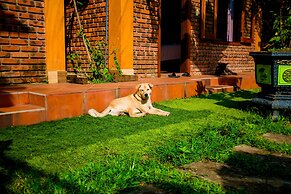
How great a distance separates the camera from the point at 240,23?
11.2m

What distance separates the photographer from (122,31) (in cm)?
691

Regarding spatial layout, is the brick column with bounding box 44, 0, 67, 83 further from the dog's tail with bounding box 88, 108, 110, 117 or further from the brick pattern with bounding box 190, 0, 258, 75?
the brick pattern with bounding box 190, 0, 258, 75

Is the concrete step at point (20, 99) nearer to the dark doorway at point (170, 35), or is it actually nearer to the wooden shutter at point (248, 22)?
the dark doorway at point (170, 35)

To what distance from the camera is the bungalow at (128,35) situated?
5.54m

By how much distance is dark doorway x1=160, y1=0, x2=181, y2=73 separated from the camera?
11.1m

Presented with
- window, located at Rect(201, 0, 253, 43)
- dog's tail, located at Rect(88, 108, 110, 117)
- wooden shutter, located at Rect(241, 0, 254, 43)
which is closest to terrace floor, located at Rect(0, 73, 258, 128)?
dog's tail, located at Rect(88, 108, 110, 117)

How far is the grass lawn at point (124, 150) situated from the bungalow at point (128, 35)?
2.19 metres

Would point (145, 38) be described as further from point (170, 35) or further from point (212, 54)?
point (170, 35)

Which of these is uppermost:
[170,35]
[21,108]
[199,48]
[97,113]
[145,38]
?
[170,35]

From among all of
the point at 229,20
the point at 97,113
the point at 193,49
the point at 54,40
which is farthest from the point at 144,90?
the point at 229,20

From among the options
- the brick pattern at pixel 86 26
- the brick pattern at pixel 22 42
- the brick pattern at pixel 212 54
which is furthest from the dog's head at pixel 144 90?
the brick pattern at pixel 212 54

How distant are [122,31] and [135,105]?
2.70 meters

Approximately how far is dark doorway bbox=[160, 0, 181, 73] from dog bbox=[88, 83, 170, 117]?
6243mm

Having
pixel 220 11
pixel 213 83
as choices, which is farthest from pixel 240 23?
pixel 213 83
